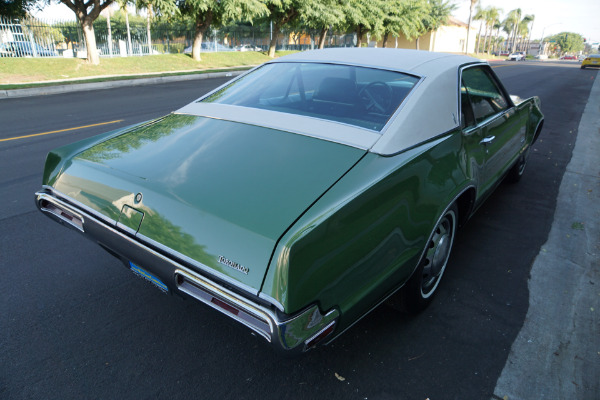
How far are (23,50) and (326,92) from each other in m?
24.6

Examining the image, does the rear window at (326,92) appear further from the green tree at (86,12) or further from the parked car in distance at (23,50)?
the parked car in distance at (23,50)

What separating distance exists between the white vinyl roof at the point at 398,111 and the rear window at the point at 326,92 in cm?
8

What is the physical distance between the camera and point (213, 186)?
6.57ft

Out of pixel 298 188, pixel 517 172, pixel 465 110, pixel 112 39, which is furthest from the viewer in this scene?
pixel 112 39

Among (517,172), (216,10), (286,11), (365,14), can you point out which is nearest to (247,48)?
(286,11)

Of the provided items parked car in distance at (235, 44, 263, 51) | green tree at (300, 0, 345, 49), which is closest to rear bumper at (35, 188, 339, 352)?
green tree at (300, 0, 345, 49)

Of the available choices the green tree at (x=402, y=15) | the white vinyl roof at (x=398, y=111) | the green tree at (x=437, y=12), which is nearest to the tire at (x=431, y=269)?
the white vinyl roof at (x=398, y=111)

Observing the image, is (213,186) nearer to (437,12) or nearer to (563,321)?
(563,321)

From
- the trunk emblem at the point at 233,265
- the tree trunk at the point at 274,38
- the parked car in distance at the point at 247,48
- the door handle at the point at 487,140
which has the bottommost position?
the trunk emblem at the point at 233,265

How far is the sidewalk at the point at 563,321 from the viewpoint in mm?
2252

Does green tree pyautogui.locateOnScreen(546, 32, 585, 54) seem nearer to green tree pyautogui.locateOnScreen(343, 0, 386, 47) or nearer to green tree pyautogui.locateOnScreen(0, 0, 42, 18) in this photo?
green tree pyautogui.locateOnScreen(343, 0, 386, 47)

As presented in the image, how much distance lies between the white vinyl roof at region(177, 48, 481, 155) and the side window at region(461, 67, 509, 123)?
143mm

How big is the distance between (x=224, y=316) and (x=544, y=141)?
778 centimetres

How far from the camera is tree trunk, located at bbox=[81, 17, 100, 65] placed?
1847 centimetres
